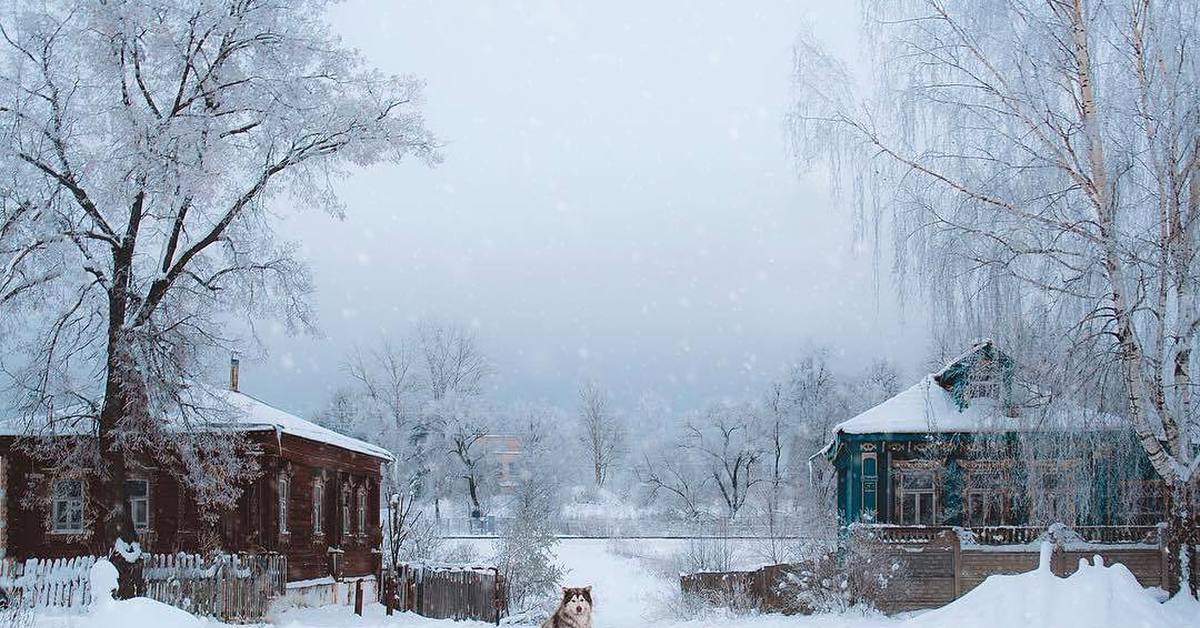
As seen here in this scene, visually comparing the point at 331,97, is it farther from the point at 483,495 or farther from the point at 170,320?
the point at 483,495

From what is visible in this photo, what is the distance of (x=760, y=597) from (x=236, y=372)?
46.4 ft

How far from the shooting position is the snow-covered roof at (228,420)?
1969 cm

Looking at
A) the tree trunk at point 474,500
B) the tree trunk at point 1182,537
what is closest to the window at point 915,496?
the tree trunk at point 1182,537

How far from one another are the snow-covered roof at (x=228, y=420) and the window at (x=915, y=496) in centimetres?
1291

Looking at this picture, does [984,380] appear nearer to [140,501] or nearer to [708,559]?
[708,559]

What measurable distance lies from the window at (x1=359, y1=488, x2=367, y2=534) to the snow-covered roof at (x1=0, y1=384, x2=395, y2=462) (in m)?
2.81

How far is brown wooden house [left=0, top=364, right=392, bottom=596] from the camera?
2225 centimetres

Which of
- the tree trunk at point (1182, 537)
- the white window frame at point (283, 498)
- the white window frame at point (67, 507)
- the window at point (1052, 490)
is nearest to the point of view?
the tree trunk at point (1182, 537)

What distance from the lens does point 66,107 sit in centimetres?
1850

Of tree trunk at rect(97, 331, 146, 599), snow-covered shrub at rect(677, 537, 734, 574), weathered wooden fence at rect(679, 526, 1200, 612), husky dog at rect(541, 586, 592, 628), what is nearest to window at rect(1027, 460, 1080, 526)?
weathered wooden fence at rect(679, 526, 1200, 612)

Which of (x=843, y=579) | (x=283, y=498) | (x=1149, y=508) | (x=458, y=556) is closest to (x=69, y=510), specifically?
(x=283, y=498)

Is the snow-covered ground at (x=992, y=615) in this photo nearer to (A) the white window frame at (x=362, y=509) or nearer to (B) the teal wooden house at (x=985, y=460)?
(B) the teal wooden house at (x=985, y=460)

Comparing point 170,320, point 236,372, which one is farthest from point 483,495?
point 170,320

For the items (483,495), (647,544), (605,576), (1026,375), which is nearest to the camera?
(1026,375)
